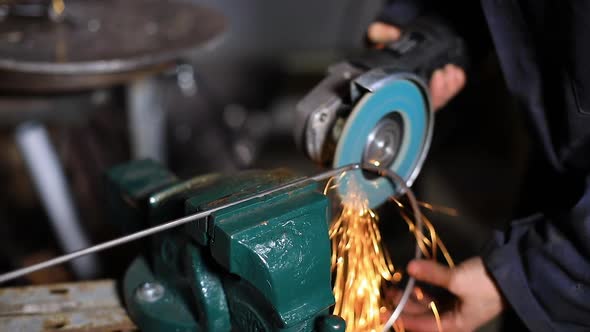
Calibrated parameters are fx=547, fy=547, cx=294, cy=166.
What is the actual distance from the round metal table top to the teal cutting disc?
636mm

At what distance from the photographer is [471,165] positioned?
2.50 meters

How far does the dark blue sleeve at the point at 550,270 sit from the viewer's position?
680 millimetres

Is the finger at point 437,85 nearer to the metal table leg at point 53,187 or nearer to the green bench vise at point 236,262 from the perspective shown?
the green bench vise at point 236,262

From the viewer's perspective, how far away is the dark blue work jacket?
0.68 meters

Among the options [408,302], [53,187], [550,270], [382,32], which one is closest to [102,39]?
[53,187]

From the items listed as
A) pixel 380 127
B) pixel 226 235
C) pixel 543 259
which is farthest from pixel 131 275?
pixel 543 259

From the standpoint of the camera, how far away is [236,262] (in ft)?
1.68

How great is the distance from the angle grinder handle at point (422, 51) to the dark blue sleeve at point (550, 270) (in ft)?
0.91

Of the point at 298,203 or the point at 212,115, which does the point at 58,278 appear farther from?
the point at 298,203

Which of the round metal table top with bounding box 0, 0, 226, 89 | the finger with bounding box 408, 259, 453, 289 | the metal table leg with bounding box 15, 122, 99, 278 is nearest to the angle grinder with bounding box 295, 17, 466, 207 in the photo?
the finger with bounding box 408, 259, 453, 289

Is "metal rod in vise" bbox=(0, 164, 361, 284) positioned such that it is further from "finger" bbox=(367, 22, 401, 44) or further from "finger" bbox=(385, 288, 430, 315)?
"finger" bbox=(367, 22, 401, 44)

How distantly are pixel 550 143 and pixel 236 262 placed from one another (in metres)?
0.53

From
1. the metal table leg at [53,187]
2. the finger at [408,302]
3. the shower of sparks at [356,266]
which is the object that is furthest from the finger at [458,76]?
the metal table leg at [53,187]

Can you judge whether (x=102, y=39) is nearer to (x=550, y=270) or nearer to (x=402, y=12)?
(x=402, y=12)
